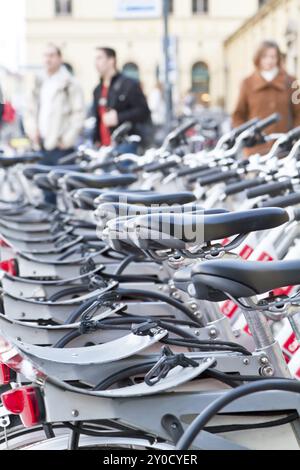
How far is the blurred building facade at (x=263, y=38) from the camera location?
1596 centimetres

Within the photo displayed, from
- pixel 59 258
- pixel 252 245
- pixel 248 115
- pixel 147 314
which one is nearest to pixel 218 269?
pixel 147 314

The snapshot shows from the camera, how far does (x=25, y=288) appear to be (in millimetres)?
3293

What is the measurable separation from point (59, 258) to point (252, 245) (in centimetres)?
80

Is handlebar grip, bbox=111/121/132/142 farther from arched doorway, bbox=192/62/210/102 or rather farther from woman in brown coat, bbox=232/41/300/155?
arched doorway, bbox=192/62/210/102

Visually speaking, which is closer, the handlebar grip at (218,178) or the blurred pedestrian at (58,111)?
the handlebar grip at (218,178)

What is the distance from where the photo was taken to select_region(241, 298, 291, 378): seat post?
7.43 ft

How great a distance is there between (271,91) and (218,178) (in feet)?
9.29

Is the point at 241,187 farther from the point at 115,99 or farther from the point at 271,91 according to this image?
the point at 115,99

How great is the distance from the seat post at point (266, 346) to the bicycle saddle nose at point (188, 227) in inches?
8.5

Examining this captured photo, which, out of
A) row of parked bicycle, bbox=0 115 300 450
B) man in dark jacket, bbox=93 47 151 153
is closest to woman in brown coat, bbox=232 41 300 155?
man in dark jacket, bbox=93 47 151 153

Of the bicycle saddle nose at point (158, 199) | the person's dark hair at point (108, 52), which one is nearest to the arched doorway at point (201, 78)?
the person's dark hair at point (108, 52)

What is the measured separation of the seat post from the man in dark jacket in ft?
20.9

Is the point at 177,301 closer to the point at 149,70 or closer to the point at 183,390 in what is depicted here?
the point at 183,390

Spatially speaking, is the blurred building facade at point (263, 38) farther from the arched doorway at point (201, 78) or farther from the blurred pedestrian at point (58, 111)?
the blurred pedestrian at point (58, 111)
